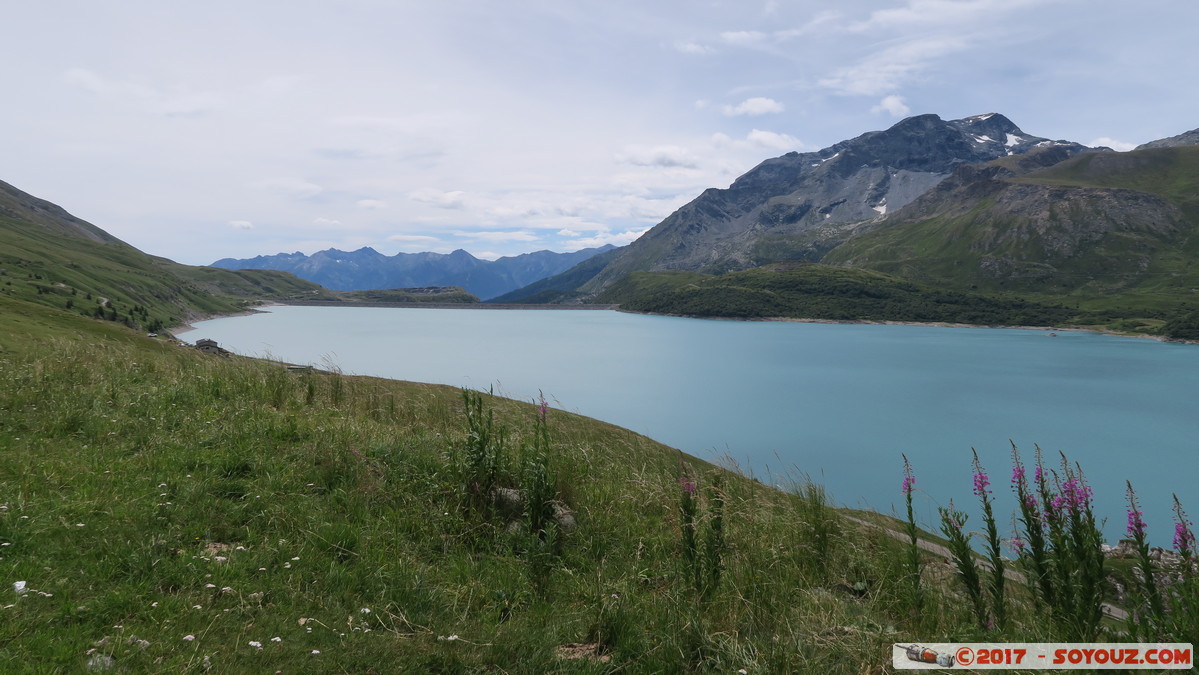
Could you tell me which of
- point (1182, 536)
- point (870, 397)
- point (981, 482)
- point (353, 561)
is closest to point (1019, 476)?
point (981, 482)

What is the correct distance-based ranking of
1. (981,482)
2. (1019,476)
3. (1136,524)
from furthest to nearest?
(981,482)
(1019,476)
(1136,524)

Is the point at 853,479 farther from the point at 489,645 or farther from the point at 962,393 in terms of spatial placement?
the point at 962,393

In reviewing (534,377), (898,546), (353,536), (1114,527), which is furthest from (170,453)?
(534,377)

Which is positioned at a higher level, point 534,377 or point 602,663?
point 602,663

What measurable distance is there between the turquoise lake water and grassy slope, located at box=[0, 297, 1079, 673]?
10.9 feet

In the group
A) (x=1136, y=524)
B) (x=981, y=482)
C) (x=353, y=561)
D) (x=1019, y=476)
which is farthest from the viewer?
(x=981, y=482)

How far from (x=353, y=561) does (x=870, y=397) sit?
286 ft

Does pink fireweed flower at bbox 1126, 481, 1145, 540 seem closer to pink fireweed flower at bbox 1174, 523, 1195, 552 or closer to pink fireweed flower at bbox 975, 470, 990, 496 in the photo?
pink fireweed flower at bbox 1174, 523, 1195, 552

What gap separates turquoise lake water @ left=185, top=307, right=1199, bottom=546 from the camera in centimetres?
4777

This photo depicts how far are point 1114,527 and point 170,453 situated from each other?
5470 centimetres

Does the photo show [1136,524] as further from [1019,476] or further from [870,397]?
[870,397]

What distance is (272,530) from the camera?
718 centimetres

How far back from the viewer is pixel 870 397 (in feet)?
267

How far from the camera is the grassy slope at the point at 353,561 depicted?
5.09 metres
